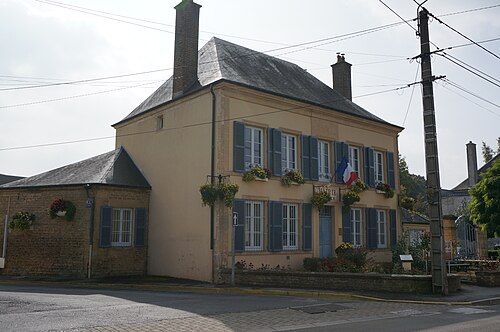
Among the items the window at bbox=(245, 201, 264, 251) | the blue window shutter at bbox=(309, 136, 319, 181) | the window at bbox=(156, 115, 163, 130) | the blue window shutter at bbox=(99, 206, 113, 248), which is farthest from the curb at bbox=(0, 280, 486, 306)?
the window at bbox=(156, 115, 163, 130)

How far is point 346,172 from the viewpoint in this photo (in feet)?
66.0

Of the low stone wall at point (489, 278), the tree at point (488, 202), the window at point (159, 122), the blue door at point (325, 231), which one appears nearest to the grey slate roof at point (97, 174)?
the window at point (159, 122)

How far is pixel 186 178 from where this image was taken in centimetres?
1814

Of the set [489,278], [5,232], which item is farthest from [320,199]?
[5,232]

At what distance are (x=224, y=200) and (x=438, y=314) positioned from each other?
25.7ft

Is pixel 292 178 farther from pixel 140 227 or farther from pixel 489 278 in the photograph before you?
pixel 489 278

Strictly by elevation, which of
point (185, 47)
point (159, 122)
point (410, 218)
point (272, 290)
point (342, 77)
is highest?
point (342, 77)

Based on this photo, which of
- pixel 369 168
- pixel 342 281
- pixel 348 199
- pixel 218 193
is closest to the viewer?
pixel 342 281

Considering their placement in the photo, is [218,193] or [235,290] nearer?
[235,290]

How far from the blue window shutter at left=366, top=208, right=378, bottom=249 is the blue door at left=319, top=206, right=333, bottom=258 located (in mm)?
2279

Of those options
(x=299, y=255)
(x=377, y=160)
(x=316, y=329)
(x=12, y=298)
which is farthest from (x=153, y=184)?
(x=316, y=329)

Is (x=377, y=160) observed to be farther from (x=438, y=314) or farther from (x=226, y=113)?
(x=438, y=314)

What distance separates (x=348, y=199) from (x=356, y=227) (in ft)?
6.57

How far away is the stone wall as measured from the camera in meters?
17.9
